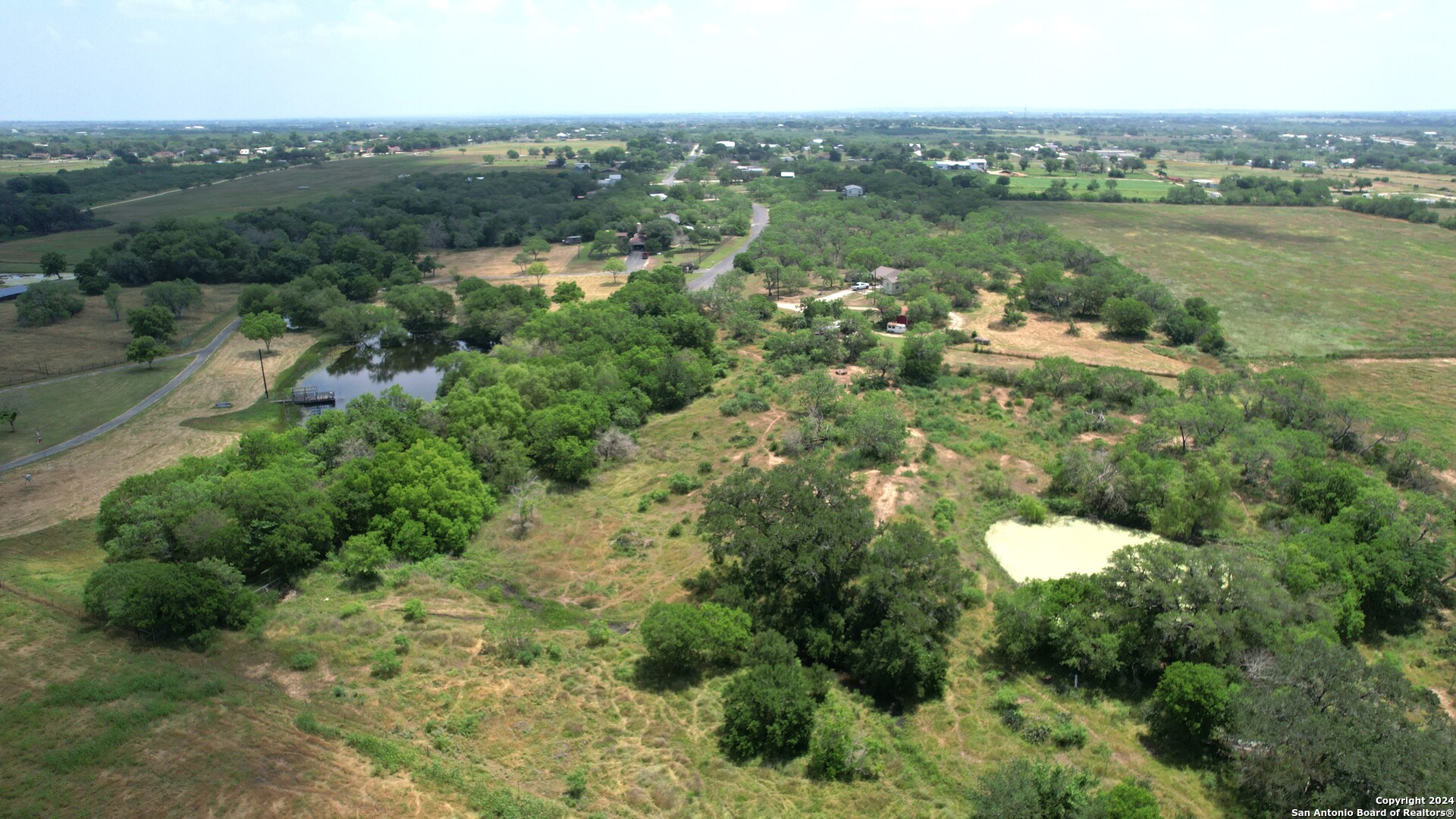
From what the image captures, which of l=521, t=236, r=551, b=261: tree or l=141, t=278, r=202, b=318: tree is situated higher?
l=521, t=236, r=551, b=261: tree

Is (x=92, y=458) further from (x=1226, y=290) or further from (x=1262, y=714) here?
(x=1226, y=290)

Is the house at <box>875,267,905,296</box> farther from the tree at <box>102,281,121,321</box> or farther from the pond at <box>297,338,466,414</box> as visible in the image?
the tree at <box>102,281,121,321</box>

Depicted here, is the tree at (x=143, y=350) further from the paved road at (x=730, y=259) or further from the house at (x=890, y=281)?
the house at (x=890, y=281)

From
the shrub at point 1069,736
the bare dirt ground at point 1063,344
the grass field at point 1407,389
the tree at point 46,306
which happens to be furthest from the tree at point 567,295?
the grass field at point 1407,389

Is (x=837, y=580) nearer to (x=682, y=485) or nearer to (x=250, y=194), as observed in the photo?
(x=682, y=485)

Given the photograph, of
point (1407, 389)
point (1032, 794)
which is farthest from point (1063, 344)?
point (1032, 794)

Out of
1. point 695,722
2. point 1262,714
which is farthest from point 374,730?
point 1262,714

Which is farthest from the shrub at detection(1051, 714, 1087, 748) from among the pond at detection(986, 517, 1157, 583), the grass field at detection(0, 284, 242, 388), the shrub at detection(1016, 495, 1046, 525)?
the grass field at detection(0, 284, 242, 388)
